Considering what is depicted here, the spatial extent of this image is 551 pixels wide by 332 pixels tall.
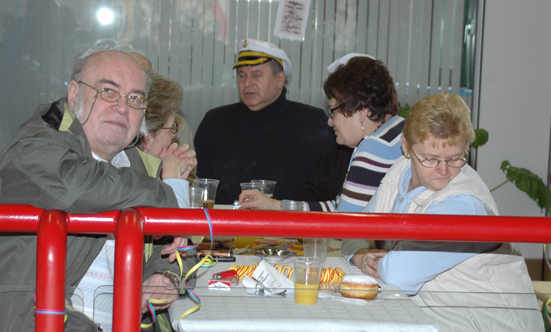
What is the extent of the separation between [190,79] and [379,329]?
395 cm

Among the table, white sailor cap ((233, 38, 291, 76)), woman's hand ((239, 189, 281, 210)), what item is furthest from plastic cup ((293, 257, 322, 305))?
white sailor cap ((233, 38, 291, 76))

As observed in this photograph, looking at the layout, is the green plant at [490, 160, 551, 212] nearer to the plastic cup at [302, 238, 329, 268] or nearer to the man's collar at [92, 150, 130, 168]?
the plastic cup at [302, 238, 329, 268]

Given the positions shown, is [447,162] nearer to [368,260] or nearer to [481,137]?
[368,260]

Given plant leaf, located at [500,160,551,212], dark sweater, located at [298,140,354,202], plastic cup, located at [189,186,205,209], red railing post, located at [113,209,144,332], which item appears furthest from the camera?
plant leaf, located at [500,160,551,212]

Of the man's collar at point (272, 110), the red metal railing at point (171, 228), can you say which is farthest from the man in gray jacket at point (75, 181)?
the man's collar at point (272, 110)

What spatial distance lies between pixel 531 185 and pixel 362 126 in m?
2.67

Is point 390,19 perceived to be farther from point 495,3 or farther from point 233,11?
point 233,11

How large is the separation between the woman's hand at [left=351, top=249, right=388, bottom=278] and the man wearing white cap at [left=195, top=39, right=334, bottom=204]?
1909 millimetres

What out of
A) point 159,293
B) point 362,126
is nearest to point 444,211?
point 159,293

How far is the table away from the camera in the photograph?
1.03m

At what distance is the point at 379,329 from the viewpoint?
3.38ft

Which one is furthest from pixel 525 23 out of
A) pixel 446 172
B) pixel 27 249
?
pixel 27 249

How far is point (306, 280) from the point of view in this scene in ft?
4.06

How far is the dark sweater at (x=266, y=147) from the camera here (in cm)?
380
